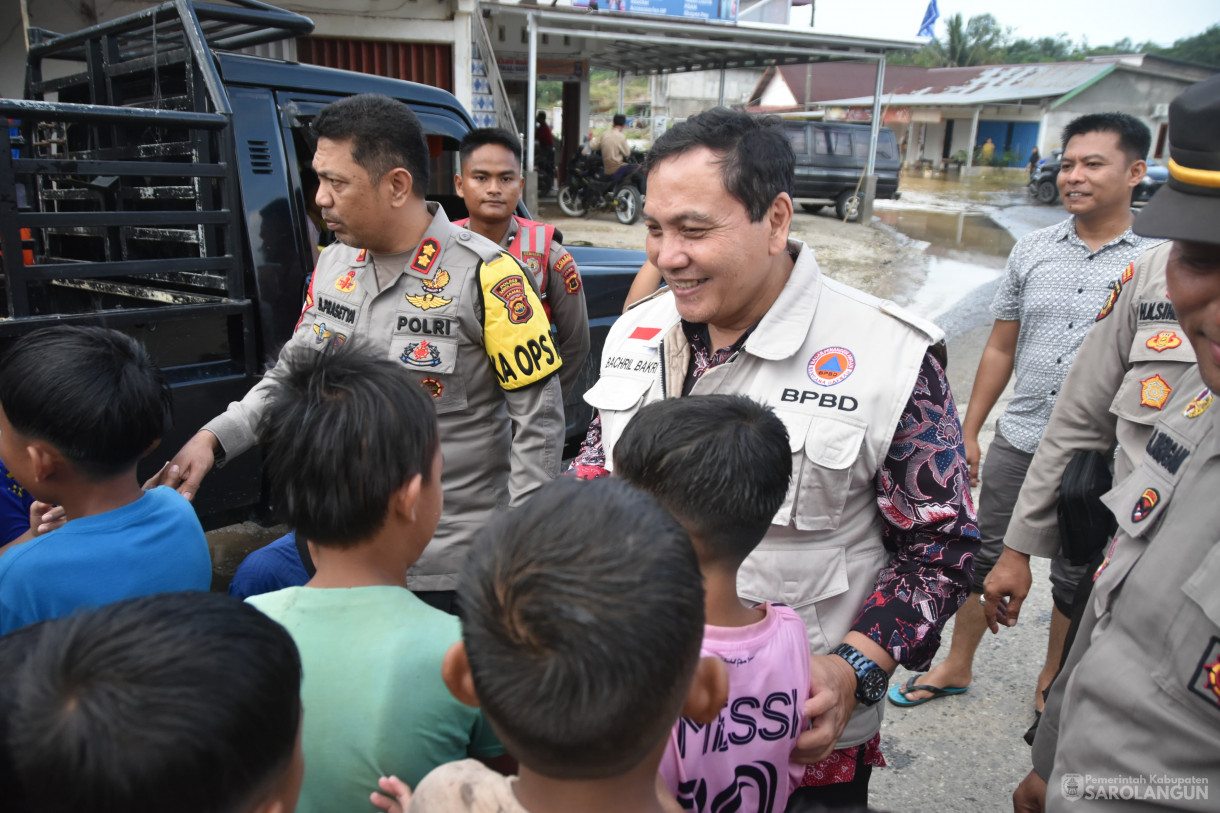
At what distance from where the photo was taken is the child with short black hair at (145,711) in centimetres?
74

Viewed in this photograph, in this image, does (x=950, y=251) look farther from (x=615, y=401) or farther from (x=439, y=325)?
(x=615, y=401)

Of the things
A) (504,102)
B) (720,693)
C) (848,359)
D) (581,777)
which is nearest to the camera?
(581,777)

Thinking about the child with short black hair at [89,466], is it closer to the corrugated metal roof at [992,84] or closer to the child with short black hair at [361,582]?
the child with short black hair at [361,582]

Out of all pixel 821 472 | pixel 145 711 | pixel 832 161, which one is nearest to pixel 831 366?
pixel 821 472

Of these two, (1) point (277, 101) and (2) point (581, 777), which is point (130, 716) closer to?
(2) point (581, 777)

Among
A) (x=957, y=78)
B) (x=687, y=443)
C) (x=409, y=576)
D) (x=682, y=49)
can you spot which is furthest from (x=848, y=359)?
(x=957, y=78)

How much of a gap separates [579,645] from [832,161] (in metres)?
18.1

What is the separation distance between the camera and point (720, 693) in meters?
0.96

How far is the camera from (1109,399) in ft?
6.71

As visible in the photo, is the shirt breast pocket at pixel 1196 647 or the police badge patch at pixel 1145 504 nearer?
the shirt breast pocket at pixel 1196 647

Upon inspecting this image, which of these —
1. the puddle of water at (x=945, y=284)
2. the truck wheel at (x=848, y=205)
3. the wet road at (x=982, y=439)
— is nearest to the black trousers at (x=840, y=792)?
the wet road at (x=982, y=439)

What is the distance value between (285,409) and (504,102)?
1114 centimetres

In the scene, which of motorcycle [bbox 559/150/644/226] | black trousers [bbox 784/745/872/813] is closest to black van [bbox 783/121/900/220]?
motorcycle [bbox 559/150/644/226]

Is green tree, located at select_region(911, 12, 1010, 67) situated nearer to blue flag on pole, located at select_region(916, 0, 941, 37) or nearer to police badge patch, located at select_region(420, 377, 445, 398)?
blue flag on pole, located at select_region(916, 0, 941, 37)
